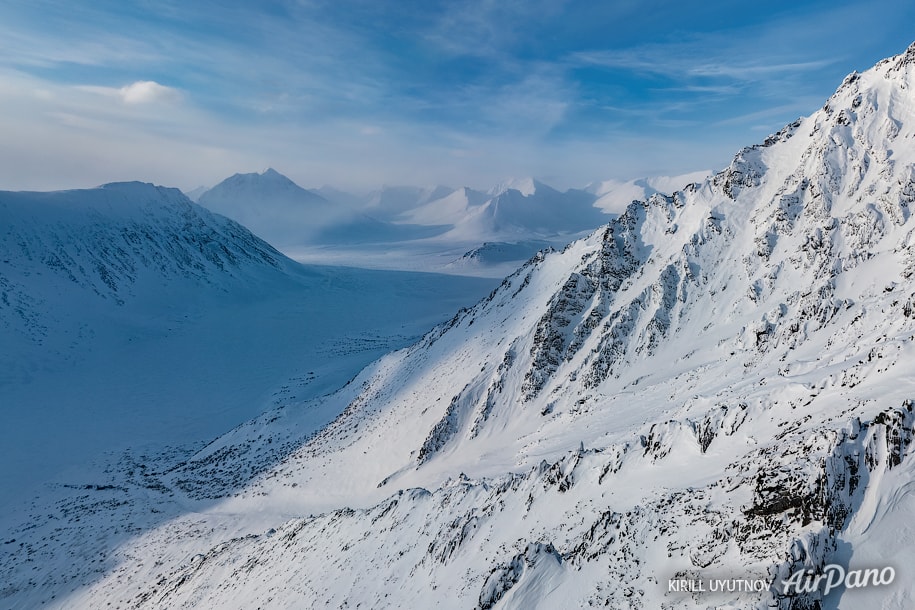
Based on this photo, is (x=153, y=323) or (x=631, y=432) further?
(x=153, y=323)

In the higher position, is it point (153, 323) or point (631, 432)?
point (153, 323)

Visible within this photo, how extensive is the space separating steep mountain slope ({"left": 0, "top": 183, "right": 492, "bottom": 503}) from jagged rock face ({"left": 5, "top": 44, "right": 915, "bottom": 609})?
14.7 metres

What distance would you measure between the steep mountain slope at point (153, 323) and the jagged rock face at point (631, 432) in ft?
48.3

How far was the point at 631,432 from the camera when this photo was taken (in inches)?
1107

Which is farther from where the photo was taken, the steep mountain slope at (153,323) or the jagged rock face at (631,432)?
the steep mountain slope at (153,323)

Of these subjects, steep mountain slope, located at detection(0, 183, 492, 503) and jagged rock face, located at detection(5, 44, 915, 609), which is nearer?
jagged rock face, located at detection(5, 44, 915, 609)

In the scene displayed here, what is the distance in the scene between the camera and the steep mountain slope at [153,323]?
2702 inches

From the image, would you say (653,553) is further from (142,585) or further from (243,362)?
(243,362)

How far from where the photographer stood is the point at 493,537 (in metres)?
21.7

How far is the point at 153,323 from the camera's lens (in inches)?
4318

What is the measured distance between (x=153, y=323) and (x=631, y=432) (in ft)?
380

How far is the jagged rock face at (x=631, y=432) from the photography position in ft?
46.2

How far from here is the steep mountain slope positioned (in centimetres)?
6862

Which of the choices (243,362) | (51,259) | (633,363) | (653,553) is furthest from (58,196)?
(653,553)
